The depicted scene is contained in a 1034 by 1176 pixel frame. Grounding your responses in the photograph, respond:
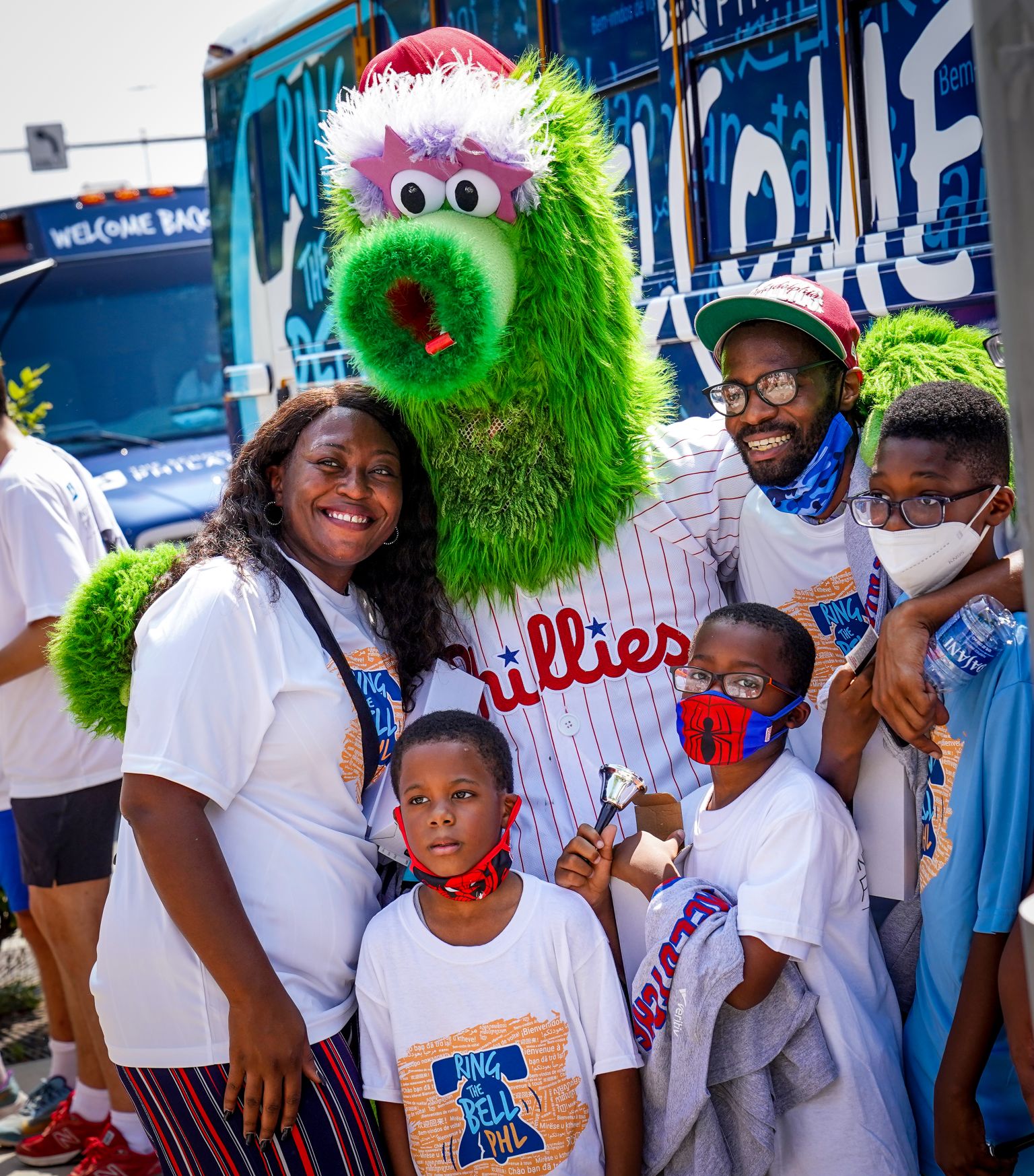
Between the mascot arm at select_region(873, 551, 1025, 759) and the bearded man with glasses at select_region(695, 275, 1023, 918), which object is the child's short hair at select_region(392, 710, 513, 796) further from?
the mascot arm at select_region(873, 551, 1025, 759)

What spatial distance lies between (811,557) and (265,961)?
120 cm

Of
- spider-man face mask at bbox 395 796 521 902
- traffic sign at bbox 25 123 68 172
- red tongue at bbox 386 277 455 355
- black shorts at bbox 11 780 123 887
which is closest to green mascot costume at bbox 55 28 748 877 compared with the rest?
red tongue at bbox 386 277 455 355

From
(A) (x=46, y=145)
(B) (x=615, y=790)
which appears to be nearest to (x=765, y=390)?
(B) (x=615, y=790)

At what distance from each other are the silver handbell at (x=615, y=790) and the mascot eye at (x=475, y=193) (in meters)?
1.04

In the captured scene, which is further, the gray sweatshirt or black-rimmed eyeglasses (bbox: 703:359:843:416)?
black-rimmed eyeglasses (bbox: 703:359:843:416)

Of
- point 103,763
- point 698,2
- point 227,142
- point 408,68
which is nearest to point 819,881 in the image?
point 408,68

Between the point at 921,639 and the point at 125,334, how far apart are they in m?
Answer: 6.09

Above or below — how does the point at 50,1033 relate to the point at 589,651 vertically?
below

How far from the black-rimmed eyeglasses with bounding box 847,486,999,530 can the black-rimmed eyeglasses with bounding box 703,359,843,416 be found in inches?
15.3

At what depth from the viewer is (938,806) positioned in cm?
191

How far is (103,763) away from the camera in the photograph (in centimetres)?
338

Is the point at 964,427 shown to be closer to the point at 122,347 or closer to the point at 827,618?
the point at 827,618

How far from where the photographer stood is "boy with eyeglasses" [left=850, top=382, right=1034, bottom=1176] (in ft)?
5.73

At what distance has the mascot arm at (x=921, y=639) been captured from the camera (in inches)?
70.7
